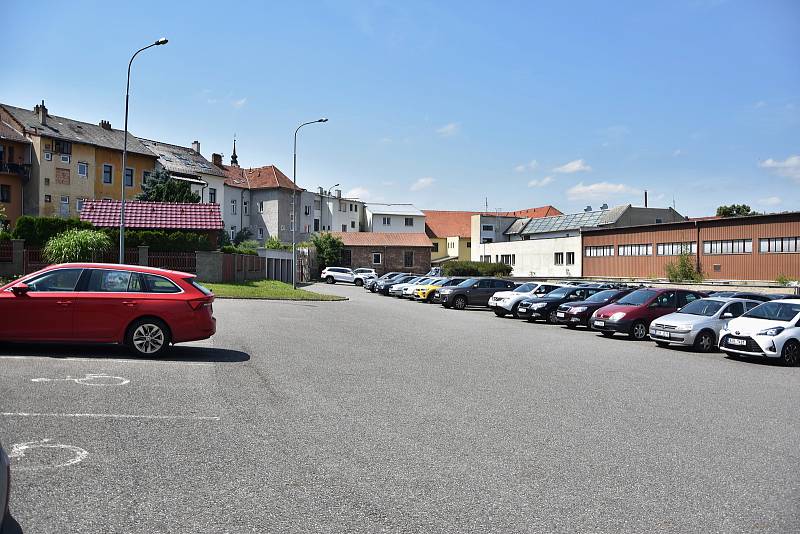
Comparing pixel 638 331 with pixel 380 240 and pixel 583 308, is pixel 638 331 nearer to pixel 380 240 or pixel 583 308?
pixel 583 308

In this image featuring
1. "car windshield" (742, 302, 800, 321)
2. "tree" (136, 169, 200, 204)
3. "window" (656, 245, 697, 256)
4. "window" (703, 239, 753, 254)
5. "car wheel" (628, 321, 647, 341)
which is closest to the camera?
"car windshield" (742, 302, 800, 321)

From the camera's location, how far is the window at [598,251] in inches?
2456

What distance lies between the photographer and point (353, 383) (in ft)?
34.7

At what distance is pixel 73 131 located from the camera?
194ft

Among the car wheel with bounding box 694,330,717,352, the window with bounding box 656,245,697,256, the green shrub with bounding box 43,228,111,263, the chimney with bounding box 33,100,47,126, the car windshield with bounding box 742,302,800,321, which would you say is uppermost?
the chimney with bounding box 33,100,47,126

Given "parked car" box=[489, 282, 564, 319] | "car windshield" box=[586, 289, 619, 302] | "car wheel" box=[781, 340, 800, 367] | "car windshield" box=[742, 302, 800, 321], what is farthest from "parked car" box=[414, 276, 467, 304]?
"car wheel" box=[781, 340, 800, 367]

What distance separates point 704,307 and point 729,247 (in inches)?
1331

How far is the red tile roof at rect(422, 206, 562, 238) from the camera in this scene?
10738cm

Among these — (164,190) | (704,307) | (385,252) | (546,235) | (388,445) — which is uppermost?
(164,190)

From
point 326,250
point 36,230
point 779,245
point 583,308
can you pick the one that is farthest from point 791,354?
point 326,250

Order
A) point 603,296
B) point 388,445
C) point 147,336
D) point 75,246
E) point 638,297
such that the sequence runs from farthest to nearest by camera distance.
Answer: point 75,246 < point 603,296 < point 638,297 < point 147,336 < point 388,445

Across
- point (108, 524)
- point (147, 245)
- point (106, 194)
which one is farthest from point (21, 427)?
point (106, 194)

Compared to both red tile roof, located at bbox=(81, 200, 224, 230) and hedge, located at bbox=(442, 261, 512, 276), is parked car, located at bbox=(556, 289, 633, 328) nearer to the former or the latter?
red tile roof, located at bbox=(81, 200, 224, 230)

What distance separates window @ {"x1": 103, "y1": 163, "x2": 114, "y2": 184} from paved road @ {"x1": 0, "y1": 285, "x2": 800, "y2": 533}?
52302 millimetres
